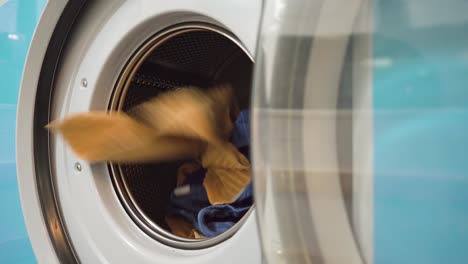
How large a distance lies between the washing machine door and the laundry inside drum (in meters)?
0.20

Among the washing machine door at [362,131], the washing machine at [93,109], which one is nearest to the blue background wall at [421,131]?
the washing machine door at [362,131]

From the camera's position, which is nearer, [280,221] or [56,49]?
[280,221]

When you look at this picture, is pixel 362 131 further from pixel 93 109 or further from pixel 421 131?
pixel 93 109

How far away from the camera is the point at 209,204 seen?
0.78 meters

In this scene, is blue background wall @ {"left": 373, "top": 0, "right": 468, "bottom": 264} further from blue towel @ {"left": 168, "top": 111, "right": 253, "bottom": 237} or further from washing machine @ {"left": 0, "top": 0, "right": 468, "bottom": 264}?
blue towel @ {"left": 168, "top": 111, "right": 253, "bottom": 237}

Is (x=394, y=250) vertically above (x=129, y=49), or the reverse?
(x=129, y=49)

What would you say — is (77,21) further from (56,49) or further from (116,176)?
(116,176)

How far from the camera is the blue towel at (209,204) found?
68cm

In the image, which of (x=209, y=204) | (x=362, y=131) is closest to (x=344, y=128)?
(x=362, y=131)

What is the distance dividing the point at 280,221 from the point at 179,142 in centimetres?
31

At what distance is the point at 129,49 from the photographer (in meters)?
0.70

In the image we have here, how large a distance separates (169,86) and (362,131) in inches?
19.0

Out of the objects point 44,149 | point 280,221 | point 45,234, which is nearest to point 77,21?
point 44,149

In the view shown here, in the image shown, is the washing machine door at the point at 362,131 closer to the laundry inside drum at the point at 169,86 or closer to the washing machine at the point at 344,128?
the washing machine at the point at 344,128
